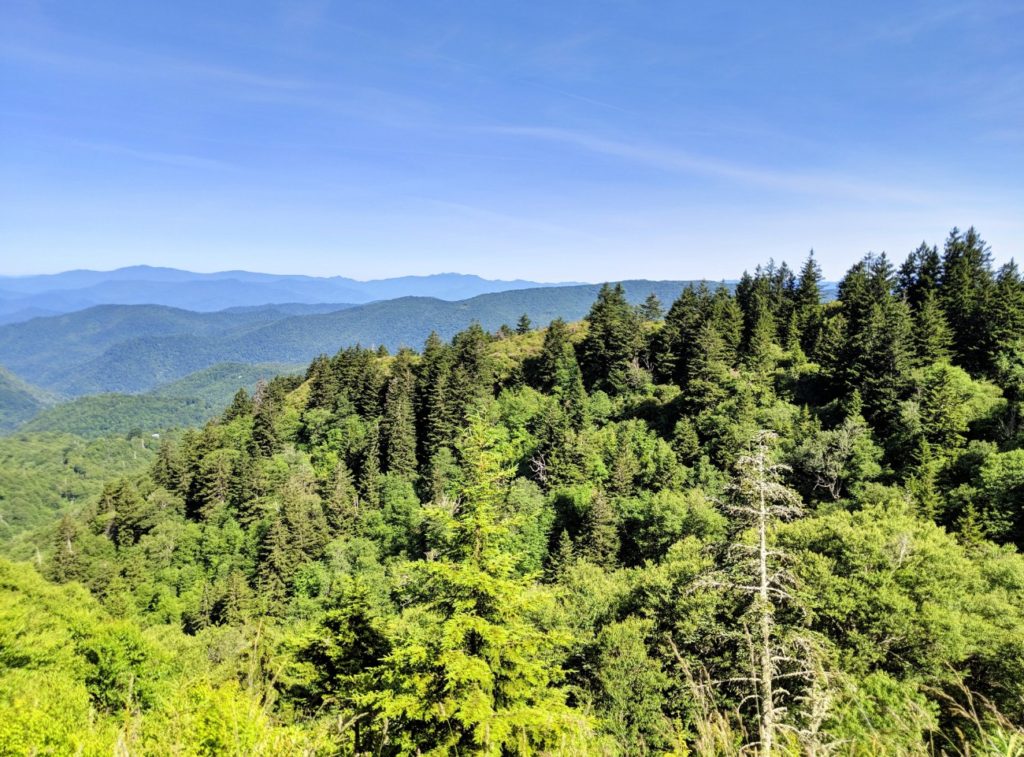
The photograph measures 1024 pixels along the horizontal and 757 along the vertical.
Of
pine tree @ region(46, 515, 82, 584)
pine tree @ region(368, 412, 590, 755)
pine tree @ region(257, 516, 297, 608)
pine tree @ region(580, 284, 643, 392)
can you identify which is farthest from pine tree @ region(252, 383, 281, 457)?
pine tree @ region(368, 412, 590, 755)

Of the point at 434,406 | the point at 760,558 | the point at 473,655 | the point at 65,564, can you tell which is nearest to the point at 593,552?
the point at 434,406

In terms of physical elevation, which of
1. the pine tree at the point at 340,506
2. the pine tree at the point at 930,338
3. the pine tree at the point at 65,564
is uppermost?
the pine tree at the point at 930,338

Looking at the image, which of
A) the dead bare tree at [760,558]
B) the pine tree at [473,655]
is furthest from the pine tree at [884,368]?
the pine tree at [473,655]

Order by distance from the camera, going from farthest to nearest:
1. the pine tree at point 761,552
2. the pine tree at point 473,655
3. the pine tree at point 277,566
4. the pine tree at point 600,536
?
the pine tree at point 277,566 < the pine tree at point 600,536 < the pine tree at point 473,655 < the pine tree at point 761,552

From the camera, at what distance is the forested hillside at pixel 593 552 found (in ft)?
33.6

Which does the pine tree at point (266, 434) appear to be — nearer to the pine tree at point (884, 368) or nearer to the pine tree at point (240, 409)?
the pine tree at point (240, 409)

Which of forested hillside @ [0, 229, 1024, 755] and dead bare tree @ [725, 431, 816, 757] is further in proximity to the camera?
forested hillside @ [0, 229, 1024, 755]

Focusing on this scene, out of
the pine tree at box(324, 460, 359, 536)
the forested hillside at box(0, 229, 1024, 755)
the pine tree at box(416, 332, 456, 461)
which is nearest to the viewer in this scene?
the forested hillside at box(0, 229, 1024, 755)

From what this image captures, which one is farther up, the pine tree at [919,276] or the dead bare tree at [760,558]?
the pine tree at [919,276]

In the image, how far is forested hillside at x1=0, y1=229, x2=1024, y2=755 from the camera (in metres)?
10.2

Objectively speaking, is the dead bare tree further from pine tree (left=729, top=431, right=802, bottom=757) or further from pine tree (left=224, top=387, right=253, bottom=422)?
pine tree (left=224, top=387, right=253, bottom=422)

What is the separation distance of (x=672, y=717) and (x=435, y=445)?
1705 inches

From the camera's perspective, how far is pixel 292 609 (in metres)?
49.3

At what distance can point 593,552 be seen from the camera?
153 ft
